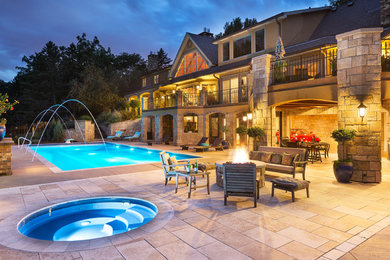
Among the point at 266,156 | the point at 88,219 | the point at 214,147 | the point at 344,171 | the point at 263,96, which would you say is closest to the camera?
the point at 88,219

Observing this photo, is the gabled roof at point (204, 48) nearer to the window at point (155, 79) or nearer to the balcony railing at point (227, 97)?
the balcony railing at point (227, 97)

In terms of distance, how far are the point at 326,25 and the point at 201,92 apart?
33.1ft

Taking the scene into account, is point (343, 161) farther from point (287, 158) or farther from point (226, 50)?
point (226, 50)

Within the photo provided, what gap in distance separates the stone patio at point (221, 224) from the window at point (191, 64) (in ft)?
58.6

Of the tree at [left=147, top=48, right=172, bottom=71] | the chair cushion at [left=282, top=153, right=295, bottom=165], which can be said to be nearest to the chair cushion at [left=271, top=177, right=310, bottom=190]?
the chair cushion at [left=282, top=153, right=295, bottom=165]

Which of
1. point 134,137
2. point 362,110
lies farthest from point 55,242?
point 134,137

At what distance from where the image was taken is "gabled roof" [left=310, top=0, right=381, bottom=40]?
50.0 feet

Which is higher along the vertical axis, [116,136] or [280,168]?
[116,136]

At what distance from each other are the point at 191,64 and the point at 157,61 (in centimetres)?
2674

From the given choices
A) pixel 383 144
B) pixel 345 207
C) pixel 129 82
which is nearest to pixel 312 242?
pixel 345 207

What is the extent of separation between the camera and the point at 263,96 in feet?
38.2

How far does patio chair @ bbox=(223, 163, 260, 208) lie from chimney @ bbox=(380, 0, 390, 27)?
14040 millimetres

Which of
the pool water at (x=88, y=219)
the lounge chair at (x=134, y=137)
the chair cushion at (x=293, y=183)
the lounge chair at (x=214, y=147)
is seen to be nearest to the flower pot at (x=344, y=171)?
the chair cushion at (x=293, y=183)

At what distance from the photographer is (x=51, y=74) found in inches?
1318
